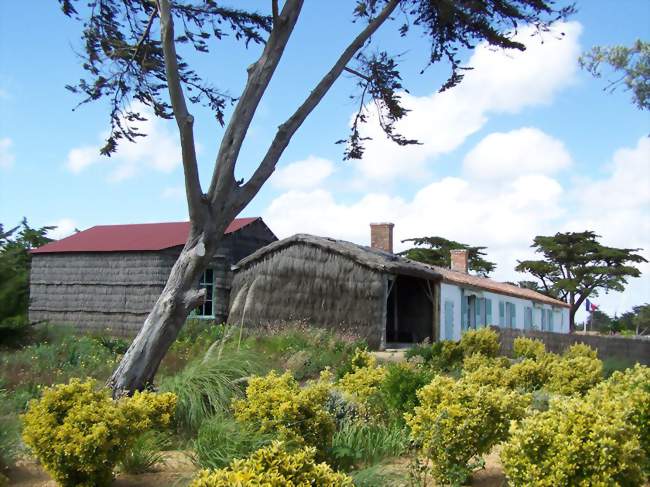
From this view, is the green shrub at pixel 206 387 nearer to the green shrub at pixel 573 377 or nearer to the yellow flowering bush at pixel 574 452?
the yellow flowering bush at pixel 574 452

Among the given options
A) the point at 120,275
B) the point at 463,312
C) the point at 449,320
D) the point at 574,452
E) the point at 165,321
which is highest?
the point at 120,275

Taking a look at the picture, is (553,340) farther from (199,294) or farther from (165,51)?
(165,51)

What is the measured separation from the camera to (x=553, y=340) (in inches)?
672

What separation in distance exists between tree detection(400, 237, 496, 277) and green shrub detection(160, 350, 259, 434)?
39.3 m

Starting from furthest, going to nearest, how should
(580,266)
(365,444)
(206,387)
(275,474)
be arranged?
(580,266), (206,387), (365,444), (275,474)

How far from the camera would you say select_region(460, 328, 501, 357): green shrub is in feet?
48.4

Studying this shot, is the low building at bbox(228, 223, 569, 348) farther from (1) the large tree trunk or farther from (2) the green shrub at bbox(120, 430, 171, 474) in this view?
(2) the green shrub at bbox(120, 430, 171, 474)

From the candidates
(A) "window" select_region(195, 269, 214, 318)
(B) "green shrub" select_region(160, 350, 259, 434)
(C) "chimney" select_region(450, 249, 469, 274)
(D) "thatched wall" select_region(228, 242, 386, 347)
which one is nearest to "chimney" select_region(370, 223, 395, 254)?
(D) "thatched wall" select_region(228, 242, 386, 347)

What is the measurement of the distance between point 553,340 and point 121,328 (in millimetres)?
14217

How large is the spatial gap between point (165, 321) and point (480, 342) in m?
8.42

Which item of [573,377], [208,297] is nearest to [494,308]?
[208,297]

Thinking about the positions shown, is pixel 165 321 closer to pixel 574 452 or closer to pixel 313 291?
pixel 574 452

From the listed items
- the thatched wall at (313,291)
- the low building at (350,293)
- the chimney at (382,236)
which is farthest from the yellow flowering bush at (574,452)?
the chimney at (382,236)

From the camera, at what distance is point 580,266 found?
47.9 m
